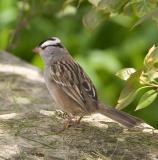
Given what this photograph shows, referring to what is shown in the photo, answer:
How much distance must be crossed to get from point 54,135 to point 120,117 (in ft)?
1.84

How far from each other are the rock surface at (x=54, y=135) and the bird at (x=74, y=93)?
14 cm

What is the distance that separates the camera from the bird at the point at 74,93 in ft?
18.1

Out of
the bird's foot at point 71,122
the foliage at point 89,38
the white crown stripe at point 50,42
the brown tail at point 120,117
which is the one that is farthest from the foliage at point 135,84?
the foliage at point 89,38

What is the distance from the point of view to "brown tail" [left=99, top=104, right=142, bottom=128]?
542 cm

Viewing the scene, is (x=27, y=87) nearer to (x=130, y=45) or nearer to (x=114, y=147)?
(x=114, y=147)

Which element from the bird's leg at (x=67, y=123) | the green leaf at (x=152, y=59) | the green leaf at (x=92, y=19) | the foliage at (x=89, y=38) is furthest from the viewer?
the foliage at (x=89, y=38)

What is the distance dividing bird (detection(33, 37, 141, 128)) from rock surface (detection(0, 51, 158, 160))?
0.14 meters

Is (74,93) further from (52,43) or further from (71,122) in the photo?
(52,43)

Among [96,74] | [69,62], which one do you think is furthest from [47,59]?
[96,74]

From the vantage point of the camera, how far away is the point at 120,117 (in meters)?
5.47

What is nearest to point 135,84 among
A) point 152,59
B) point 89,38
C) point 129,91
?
point 129,91

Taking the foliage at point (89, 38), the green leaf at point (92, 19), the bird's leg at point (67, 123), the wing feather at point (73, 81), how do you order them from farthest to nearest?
the foliage at point (89, 38)
the wing feather at point (73, 81)
the bird's leg at point (67, 123)
the green leaf at point (92, 19)

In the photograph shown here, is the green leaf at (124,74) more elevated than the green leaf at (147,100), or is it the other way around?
the green leaf at (124,74)

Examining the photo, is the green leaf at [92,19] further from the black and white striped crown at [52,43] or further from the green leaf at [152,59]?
the black and white striped crown at [52,43]
